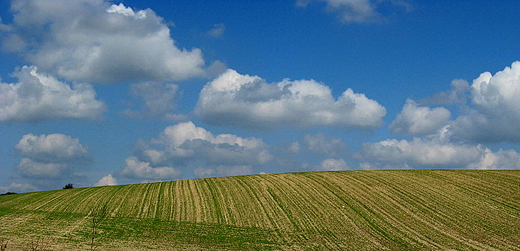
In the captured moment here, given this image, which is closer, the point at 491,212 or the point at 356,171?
the point at 491,212

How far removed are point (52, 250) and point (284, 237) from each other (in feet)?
59.8

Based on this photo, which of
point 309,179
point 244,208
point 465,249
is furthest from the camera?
point 309,179

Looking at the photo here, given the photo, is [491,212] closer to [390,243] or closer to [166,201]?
[390,243]

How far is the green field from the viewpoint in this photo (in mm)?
36375

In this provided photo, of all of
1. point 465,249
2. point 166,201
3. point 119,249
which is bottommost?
point 465,249

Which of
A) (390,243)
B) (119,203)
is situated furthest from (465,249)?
(119,203)

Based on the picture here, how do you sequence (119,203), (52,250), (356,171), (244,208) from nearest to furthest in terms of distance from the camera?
(52,250), (244,208), (119,203), (356,171)

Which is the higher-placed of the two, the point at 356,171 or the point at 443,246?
the point at 356,171

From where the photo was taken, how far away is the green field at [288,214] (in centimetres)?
3638

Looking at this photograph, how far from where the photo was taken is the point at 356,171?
68.5 meters

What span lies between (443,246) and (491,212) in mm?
12422

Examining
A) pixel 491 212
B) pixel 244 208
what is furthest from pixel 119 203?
pixel 491 212

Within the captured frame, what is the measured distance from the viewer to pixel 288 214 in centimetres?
4541

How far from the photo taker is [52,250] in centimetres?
3166
